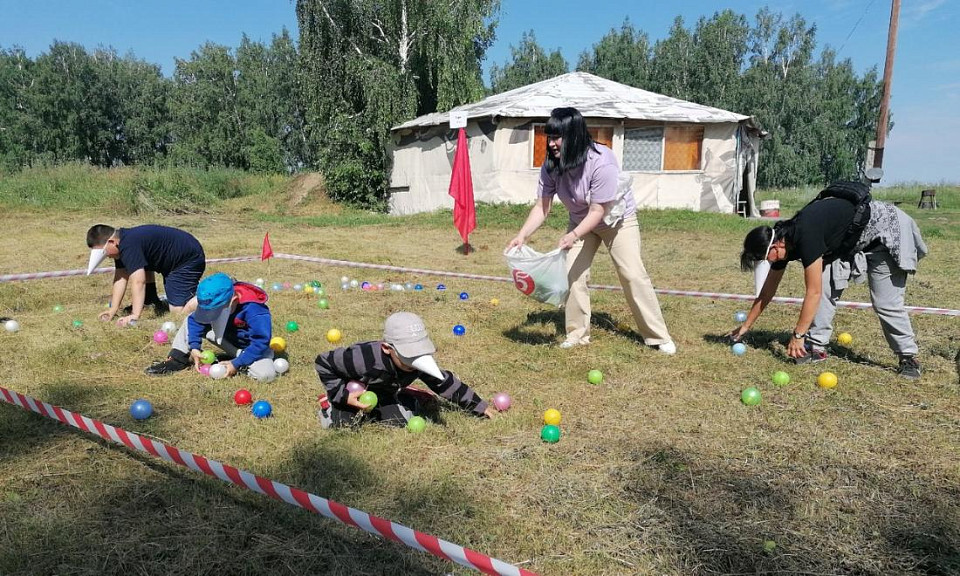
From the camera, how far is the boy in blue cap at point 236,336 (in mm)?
4594

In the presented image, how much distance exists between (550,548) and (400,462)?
3.52 ft

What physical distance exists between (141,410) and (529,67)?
2138 inches

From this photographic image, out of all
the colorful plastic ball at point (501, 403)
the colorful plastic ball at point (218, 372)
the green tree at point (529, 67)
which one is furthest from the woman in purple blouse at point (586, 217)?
the green tree at point (529, 67)

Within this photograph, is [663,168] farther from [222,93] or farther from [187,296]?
[222,93]

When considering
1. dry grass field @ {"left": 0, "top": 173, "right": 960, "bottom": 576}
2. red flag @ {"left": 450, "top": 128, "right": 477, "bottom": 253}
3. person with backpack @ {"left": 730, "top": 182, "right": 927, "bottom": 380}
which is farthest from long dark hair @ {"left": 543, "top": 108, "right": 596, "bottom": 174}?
red flag @ {"left": 450, "top": 128, "right": 477, "bottom": 253}

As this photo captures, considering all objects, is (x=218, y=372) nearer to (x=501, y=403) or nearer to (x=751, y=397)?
(x=501, y=403)

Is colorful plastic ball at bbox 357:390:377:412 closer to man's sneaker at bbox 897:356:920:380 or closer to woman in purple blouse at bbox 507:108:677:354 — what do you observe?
woman in purple blouse at bbox 507:108:677:354

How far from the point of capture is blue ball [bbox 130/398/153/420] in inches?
154

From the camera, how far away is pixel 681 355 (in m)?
5.32

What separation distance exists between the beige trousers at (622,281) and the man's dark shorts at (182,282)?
13.1ft

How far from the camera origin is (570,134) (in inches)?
185

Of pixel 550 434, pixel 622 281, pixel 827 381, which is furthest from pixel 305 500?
pixel 827 381

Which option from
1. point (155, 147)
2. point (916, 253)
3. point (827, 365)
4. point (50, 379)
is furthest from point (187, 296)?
point (155, 147)

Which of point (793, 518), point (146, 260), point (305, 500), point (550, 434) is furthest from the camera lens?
point (146, 260)
